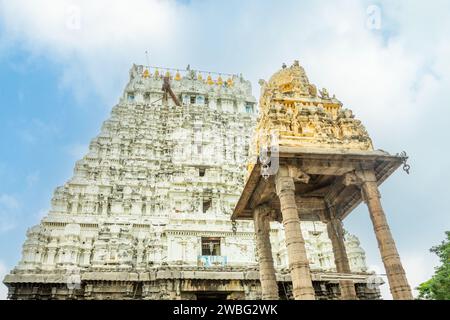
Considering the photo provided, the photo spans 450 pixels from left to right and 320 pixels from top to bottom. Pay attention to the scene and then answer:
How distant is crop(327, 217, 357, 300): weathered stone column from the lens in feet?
40.1

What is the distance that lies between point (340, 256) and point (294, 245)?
404cm

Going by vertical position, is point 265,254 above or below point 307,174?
below

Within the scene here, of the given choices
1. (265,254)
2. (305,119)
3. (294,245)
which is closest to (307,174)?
(305,119)

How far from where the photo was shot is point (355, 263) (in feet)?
82.7

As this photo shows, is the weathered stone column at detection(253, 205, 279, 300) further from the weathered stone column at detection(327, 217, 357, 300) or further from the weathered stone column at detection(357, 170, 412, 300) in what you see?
the weathered stone column at detection(357, 170, 412, 300)

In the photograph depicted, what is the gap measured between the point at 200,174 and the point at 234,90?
1439 centimetres

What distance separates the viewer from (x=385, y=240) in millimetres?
9625

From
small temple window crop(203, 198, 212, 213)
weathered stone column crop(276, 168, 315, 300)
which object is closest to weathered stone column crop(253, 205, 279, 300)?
weathered stone column crop(276, 168, 315, 300)

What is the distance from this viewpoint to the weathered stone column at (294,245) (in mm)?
8828

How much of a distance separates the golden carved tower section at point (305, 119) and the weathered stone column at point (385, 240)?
121 centimetres

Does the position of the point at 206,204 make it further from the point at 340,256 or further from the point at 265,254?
the point at 340,256

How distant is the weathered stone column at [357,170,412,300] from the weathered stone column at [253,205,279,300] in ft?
12.5
